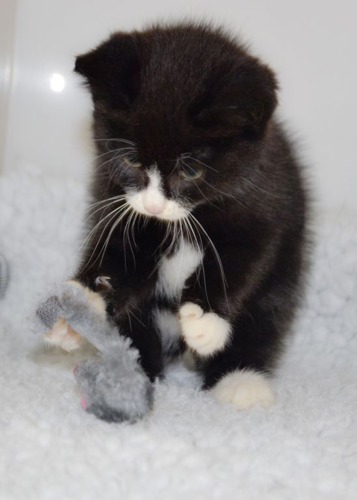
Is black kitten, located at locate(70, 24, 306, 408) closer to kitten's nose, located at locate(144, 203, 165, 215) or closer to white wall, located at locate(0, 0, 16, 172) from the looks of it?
kitten's nose, located at locate(144, 203, 165, 215)

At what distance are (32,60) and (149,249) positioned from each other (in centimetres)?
Result: 90

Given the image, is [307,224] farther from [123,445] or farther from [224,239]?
[123,445]

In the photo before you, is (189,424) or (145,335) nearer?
(189,424)

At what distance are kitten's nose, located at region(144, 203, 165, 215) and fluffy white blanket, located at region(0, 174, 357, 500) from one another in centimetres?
24

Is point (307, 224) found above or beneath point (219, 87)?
beneath

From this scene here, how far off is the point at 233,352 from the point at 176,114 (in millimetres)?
586

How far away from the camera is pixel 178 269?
1.50 m

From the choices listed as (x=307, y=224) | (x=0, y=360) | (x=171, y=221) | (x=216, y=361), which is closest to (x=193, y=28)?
(x=171, y=221)

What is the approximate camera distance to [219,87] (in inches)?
48.8

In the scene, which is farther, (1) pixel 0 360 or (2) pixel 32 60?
(2) pixel 32 60

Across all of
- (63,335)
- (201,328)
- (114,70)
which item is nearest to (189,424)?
(201,328)

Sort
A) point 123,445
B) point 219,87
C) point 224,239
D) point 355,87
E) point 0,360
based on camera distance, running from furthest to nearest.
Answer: point 355,87 < point 0,360 < point 224,239 < point 219,87 < point 123,445

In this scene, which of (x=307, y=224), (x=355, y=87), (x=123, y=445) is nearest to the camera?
(x=123, y=445)

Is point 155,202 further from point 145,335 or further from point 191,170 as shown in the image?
point 145,335
